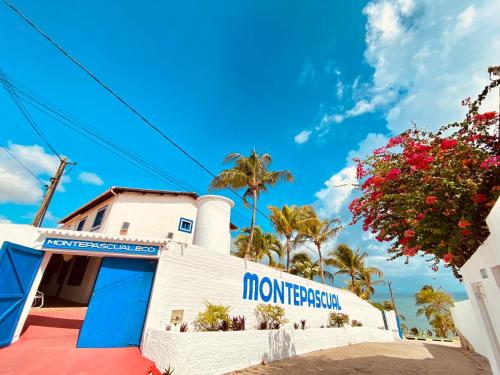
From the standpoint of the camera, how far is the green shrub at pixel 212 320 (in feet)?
24.4

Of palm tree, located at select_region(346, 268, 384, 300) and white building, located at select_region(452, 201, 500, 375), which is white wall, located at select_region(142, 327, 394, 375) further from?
palm tree, located at select_region(346, 268, 384, 300)

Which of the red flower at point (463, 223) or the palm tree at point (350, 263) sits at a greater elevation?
the palm tree at point (350, 263)

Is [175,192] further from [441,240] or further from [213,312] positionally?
[441,240]

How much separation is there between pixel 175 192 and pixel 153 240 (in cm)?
703

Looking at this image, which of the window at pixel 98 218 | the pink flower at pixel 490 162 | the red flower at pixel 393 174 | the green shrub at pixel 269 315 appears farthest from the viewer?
the window at pixel 98 218

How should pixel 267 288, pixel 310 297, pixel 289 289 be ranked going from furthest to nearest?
pixel 310 297 < pixel 289 289 < pixel 267 288

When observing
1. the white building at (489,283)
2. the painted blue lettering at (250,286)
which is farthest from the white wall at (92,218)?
the white building at (489,283)

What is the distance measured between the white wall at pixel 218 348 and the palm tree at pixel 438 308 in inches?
1098

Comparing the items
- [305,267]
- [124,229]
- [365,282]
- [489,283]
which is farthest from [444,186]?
[365,282]

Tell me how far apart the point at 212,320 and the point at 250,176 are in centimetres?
1009

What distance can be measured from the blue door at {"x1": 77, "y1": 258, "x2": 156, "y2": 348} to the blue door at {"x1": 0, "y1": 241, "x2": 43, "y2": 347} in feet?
5.40

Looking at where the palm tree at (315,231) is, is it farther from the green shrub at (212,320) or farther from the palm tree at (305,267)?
the green shrub at (212,320)

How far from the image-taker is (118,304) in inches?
280

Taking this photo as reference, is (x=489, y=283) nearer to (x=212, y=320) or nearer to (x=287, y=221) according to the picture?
(x=212, y=320)
